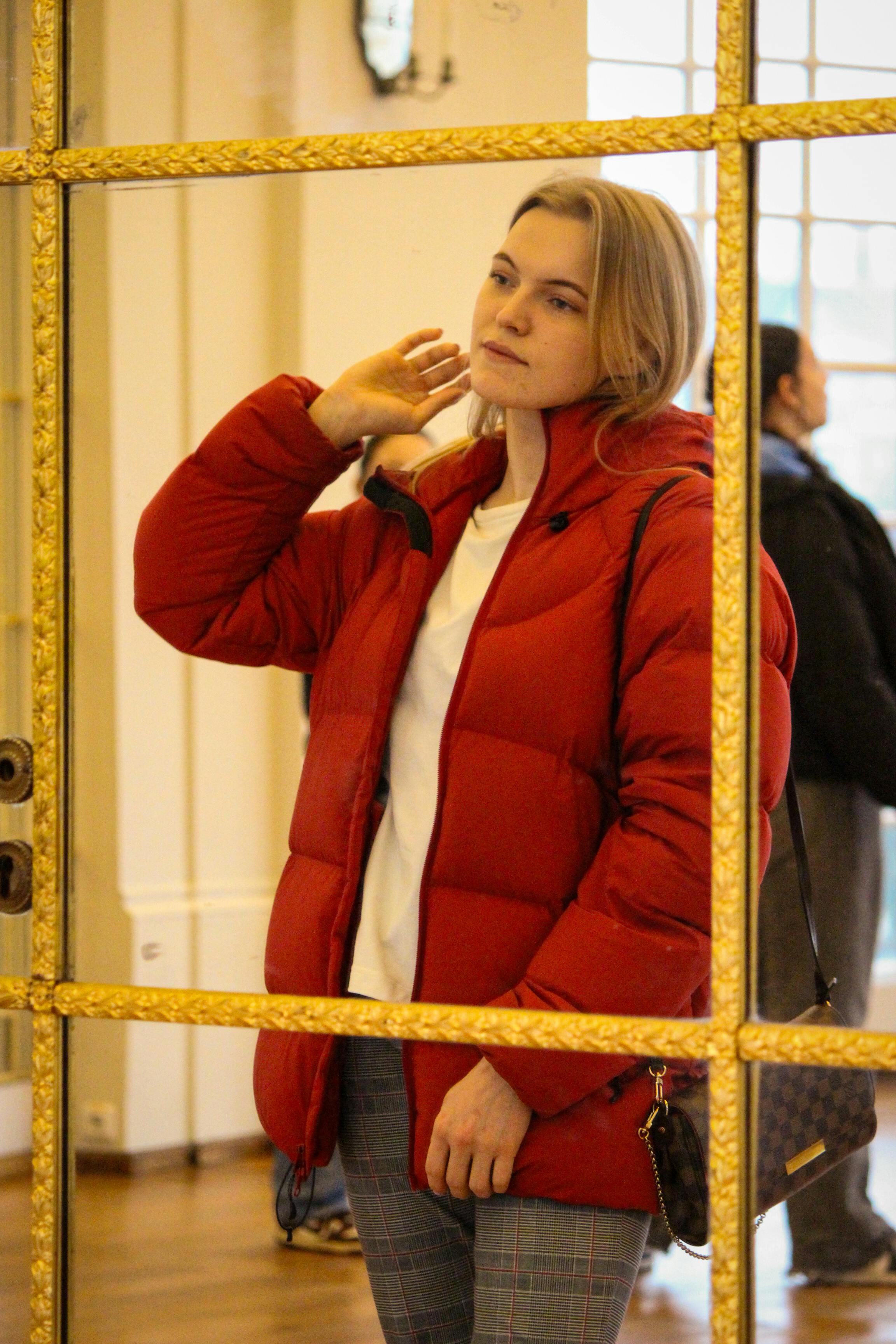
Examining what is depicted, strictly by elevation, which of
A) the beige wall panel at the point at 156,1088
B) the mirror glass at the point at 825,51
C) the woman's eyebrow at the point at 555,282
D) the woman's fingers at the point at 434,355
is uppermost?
the mirror glass at the point at 825,51

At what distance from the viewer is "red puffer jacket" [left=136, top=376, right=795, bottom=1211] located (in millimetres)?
893

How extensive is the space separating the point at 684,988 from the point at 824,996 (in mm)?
89

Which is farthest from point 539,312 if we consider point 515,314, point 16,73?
point 16,73

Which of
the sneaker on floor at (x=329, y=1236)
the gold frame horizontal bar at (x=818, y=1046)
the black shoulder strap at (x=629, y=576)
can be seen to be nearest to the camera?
the gold frame horizontal bar at (x=818, y=1046)

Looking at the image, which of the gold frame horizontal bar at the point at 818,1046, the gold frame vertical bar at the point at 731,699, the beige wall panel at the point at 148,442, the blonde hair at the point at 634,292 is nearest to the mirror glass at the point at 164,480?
the beige wall panel at the point at 148,442

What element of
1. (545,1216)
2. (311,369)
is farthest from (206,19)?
(545,1216)

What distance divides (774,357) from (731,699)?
0.74 feet

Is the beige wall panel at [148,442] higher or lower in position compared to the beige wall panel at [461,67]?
lower

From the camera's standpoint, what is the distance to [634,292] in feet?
3.03

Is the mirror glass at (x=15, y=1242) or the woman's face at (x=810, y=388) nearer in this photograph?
the woman's face at (x=810, y=388)

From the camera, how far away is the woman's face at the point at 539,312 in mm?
938

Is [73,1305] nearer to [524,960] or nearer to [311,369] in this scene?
[524,960]

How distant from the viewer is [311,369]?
101cm

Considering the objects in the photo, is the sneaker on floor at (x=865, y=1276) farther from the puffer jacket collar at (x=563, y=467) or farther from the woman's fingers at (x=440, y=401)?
the woman's fingers at (x=440, y=401)
